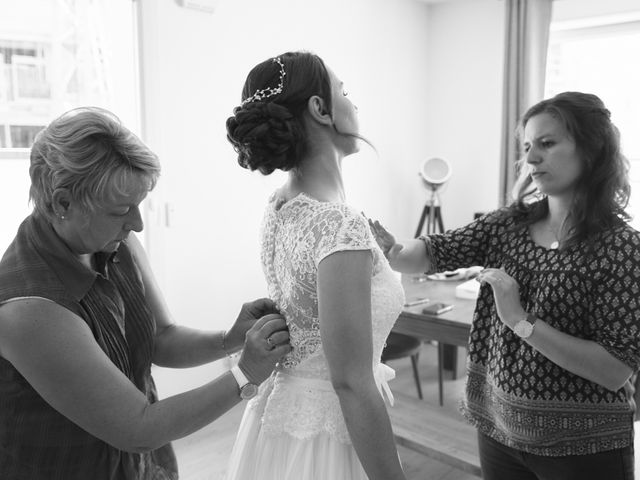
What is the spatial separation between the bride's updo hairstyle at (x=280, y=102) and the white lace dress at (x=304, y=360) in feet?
0.39

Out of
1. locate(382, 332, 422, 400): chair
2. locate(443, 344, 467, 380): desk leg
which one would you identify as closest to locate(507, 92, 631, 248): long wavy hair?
locate(382, 332, 422, 400): chair

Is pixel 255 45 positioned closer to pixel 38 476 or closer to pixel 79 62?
pixel 79 62

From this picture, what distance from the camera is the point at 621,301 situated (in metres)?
1.30

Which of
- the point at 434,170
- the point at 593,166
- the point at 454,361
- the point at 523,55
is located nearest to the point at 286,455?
the point at 593,166

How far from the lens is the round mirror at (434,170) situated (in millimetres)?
4613

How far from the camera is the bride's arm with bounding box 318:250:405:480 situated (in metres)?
1.05

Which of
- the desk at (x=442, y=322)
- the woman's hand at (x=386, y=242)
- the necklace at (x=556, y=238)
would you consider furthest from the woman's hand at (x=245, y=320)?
the desk at (x=442, y=322)

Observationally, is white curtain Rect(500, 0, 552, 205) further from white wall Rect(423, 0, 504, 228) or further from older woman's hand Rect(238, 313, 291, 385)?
older woman's hand Rect(238, 313, 291, 385)

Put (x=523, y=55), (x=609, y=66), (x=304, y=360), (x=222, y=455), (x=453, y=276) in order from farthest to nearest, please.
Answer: (x=609, y=66), (x=523, y=55), (x=453, y=276), (x=222, y=455), (x=304, y=360)

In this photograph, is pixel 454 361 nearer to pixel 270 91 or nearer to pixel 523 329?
pixel 523 329

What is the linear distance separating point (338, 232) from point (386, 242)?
0.60 m

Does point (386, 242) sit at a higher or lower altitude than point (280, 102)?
lower

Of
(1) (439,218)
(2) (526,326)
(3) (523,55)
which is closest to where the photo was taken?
(2) (526,326)

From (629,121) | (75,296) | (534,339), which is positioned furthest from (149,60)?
(629,121)
